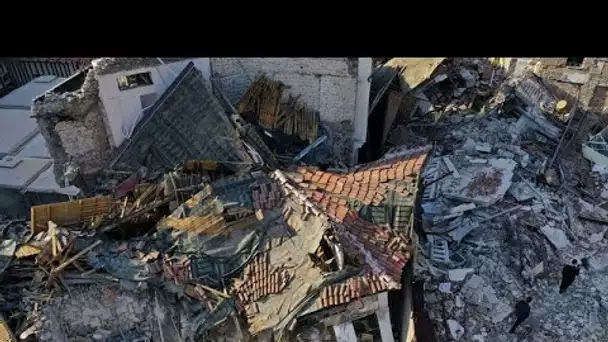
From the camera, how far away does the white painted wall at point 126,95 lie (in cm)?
1442

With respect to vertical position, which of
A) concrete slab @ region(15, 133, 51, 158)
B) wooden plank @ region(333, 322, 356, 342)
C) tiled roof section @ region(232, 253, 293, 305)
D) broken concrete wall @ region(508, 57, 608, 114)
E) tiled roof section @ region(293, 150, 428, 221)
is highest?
broken concrete wall @ region(508, 57, 608, 114)

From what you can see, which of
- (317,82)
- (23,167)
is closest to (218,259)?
(317,82)

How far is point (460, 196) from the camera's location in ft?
52.9

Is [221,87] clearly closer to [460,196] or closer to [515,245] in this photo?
[460,196]

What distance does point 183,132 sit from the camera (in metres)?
15.1

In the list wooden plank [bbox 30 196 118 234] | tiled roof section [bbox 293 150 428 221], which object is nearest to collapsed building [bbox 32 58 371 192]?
wooden plank [bbox 30 196 118 234]

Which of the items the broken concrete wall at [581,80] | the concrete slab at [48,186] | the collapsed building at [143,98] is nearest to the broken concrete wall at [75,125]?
the collapsed building at [143,98]

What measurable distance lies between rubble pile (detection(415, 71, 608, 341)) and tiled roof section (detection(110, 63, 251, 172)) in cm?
549

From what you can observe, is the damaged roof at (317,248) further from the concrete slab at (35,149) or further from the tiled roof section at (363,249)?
the concrete slab at (35,149)

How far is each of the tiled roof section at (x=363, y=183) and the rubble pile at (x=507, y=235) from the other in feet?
7.17

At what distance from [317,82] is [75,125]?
6.06 m

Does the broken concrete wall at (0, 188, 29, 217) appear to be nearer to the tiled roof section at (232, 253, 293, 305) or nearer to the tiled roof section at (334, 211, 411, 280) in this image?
the tiled roof section at (232, 253, 293, 305)

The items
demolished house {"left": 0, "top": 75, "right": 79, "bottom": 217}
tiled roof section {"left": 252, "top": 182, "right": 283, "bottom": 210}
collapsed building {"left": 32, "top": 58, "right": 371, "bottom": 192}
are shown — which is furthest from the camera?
demolished house {"left": 0, "top": 75, "right": 79, "bottom": 217}

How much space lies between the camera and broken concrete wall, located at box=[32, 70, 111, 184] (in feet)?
46.1
